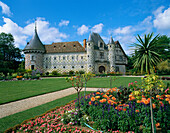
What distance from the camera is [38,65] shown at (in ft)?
112

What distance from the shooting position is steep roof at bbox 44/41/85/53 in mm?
34188

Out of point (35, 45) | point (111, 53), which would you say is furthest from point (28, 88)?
point (111, 53)

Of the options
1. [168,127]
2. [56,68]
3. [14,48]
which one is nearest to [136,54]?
[168,127]

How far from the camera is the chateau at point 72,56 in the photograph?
33.5 metres

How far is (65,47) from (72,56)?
3.79m

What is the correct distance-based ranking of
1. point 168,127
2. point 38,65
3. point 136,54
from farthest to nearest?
1. point 38,65
2. point 136,54
3. point 168,127

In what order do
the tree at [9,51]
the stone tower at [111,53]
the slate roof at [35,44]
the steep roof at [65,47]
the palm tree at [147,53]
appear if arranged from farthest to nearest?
the tree at [9,51] → the steep roof at [65,47] → the stone tower at [111,53] → the slate roof at [35,44] → the palm tree at [147,53]

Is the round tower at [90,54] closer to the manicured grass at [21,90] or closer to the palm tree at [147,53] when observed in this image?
the manicured grass at [21,90]

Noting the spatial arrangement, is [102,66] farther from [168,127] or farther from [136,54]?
[168,127]

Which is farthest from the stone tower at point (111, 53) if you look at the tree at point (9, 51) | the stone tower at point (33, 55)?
the tree at point (9, 51)

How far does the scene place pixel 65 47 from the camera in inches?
1388

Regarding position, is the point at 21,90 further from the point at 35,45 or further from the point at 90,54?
the point at 35,45

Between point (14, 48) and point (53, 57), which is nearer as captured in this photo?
point (53, 57)

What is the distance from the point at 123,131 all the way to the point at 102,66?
103ft
